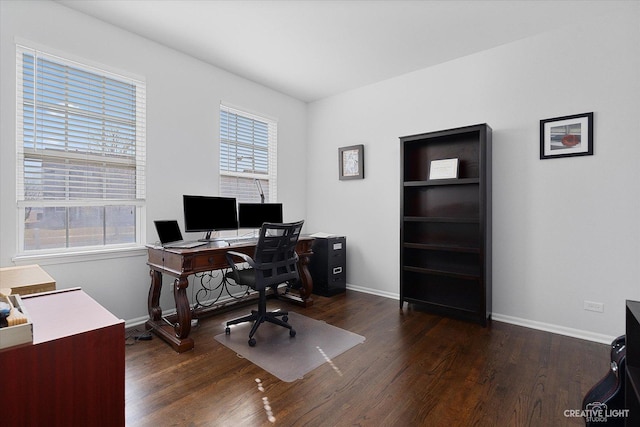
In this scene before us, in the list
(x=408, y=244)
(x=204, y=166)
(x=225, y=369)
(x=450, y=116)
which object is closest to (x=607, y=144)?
(x=450, y=116)

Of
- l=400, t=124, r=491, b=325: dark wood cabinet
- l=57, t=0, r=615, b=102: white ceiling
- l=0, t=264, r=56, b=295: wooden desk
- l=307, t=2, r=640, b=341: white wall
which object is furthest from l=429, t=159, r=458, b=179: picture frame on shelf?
l=0, t=264, r=56, b=295: wooden desk

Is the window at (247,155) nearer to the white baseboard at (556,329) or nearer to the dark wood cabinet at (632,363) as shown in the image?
the white baseboard at (556,329)

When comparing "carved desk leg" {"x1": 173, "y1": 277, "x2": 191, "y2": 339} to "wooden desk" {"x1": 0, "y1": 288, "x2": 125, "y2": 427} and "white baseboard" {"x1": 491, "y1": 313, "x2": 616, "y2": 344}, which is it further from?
"white baseboard" {"x1": 491, "y1": 313, "x2": 616, "y2": 344}

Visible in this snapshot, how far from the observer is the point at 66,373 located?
109 cm

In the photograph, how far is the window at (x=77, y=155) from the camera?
247 centimetres

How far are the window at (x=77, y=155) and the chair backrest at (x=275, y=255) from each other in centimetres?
137

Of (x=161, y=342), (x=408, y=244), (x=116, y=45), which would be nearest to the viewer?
(x=161, y=342)

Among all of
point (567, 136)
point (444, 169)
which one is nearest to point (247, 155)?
point (444, 169)

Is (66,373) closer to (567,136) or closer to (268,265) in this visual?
(268,265)

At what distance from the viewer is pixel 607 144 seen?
2.66 metres

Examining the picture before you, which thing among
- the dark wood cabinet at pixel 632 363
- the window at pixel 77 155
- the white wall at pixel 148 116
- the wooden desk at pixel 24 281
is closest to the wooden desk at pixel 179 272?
the white wall at pixel 148 116

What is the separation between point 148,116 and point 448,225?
132 inches

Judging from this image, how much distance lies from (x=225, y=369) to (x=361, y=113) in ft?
11.4

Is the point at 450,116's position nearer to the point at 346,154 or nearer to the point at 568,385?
the point at 346,154
